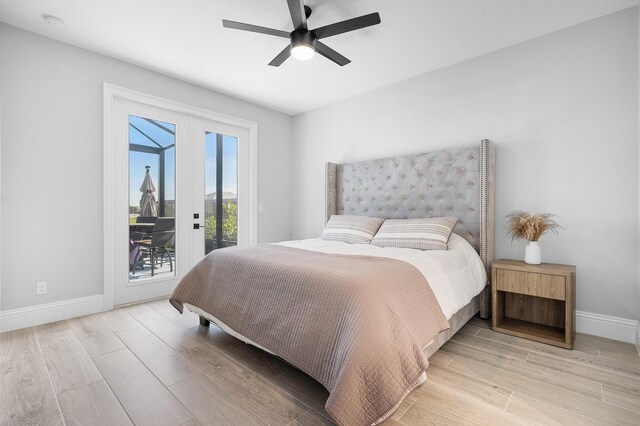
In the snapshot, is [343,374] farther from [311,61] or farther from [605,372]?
[311,61]

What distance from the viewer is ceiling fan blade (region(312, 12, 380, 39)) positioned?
6.64 ft

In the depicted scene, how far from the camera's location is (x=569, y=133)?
8.55 ft

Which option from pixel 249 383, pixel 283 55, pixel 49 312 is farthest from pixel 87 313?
pixel 283 55

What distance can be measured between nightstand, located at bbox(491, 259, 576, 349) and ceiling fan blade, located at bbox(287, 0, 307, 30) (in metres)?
2.48

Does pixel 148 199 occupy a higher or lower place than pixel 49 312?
higher

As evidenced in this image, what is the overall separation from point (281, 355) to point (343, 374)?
54 centimetres

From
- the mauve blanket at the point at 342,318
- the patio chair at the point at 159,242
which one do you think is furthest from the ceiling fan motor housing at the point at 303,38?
the patio chair at the point at 159,242

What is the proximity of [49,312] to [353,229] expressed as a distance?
3.04 metres

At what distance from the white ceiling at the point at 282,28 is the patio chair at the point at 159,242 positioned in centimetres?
177

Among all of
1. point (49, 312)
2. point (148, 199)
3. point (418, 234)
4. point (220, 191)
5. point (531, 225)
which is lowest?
point (49, 312)

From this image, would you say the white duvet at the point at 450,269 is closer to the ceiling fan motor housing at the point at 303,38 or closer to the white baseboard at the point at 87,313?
the white baseboard at the point at 87,313

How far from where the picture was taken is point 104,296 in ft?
10.2

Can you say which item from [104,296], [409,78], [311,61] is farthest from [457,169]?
[104,296]

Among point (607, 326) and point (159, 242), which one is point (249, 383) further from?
point (607, 326)
